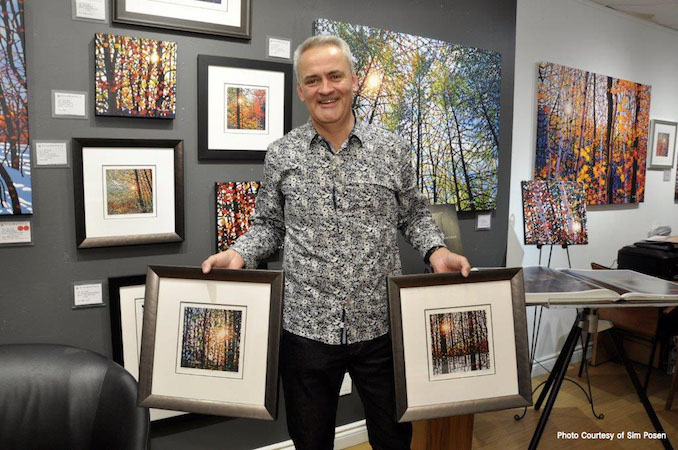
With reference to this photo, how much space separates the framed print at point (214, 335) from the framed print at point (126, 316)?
1.96 feet

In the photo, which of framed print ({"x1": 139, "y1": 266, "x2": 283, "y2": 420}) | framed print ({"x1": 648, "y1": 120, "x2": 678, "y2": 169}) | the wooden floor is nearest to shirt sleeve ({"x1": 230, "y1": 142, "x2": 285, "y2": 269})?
framed print ({"x1": 139, "y1": 266, "x2": 283, "y2": 420})

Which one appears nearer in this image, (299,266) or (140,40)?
(299,266)

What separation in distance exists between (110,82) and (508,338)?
163 centimetres

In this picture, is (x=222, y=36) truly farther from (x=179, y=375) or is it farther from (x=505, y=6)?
(x=505, y=6)

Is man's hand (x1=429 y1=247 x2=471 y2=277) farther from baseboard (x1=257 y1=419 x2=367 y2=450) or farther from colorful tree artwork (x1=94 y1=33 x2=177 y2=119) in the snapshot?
baseboard (x1=257 y1=419 x2=367 y2=450)

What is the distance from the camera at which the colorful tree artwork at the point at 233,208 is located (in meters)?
1.99

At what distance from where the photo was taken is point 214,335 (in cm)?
130

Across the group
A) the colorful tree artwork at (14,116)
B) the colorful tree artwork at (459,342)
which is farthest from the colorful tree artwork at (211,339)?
the colorful tree artwork at (14,116)

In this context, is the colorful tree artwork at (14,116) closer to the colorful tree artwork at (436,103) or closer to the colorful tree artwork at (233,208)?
the colorful tree artwork at (233,208)

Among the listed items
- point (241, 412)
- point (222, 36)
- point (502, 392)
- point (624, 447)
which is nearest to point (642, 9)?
point (624, 447)

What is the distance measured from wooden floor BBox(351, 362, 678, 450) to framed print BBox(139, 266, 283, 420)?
4.85 feet

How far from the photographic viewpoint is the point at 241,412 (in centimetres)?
127

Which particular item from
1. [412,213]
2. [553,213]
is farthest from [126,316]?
[553,213]

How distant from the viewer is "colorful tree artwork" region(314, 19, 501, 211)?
2.27 meters
